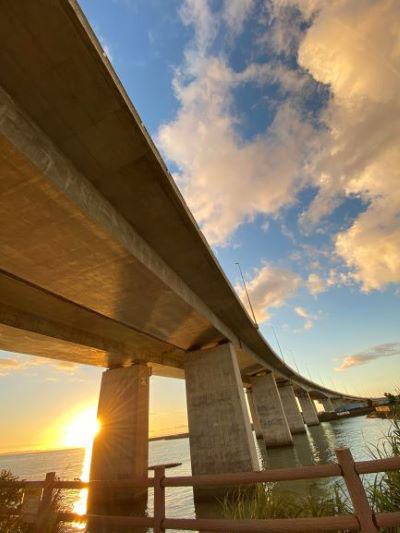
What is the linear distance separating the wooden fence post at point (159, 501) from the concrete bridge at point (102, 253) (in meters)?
→ 5.51

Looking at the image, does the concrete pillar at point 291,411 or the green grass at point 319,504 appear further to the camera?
the concrete pillar at point 291,411

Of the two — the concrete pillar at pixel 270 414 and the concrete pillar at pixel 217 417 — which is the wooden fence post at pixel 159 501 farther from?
the concrete pillar at pixel 270 414

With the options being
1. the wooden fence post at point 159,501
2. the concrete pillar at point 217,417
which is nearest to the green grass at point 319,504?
the wooden fence post at point 159,501

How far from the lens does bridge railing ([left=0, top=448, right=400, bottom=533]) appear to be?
3080 mm

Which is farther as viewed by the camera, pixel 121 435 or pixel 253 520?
pixel 121 435

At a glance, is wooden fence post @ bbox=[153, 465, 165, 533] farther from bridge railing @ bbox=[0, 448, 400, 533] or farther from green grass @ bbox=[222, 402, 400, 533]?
green grass @ bbox=[222, 402, 400, 533]

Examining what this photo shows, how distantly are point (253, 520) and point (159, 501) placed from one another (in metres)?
1.47

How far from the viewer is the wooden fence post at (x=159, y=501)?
159 inches

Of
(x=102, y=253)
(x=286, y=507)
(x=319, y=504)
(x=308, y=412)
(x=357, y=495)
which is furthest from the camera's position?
(x=308, y=412)

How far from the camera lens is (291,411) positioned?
1966 inches

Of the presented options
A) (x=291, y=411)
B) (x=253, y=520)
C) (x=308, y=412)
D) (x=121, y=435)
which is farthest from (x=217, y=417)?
(x=308, y=412)

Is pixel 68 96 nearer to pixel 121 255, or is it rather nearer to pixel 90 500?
pixel 121 255

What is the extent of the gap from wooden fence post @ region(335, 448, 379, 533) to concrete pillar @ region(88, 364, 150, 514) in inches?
659

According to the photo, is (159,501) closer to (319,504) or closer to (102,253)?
(319,504)
